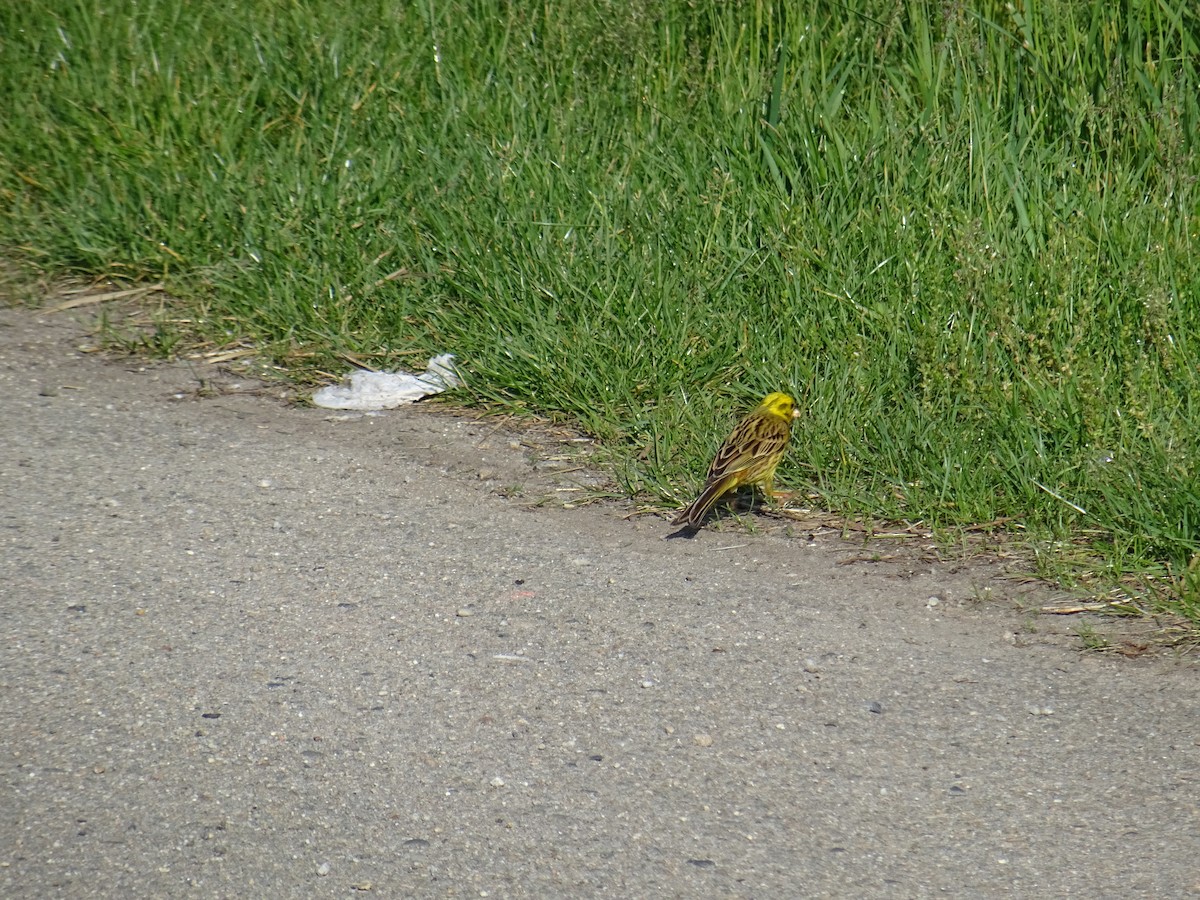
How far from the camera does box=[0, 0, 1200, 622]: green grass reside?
557 cm

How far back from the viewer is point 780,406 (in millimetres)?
5605

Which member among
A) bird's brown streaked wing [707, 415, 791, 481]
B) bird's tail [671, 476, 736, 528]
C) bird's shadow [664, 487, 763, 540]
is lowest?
bird's shadow [664, 487, 763, 540]

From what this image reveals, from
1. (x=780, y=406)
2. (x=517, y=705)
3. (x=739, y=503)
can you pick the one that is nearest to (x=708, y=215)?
(x=780, y=406)

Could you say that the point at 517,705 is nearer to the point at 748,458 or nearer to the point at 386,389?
the point at 748,458

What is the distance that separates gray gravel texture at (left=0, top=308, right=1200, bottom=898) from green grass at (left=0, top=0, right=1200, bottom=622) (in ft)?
1.68

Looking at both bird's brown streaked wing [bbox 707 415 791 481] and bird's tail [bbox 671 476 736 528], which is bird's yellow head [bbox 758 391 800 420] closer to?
bird's brown streaked wing [bbox 707 415 791 481]

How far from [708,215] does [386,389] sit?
178 cm

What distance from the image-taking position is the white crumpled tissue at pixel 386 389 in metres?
6.51

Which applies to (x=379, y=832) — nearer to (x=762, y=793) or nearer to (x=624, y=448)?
(x=762, y=793)

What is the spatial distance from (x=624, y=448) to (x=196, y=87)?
150 inches

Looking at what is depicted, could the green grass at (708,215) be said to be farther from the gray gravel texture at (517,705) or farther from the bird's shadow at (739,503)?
the gray gravel texture at (517,705)

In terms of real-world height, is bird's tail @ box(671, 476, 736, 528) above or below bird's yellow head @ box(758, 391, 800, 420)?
below

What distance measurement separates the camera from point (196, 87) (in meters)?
8.00

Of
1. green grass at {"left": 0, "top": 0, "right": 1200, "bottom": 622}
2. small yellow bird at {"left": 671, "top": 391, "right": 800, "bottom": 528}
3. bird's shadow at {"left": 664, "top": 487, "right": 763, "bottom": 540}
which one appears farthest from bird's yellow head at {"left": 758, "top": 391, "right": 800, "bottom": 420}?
bird's shadow at {"left": 664, "top": 487, "right": 763, "bottom": 540}
